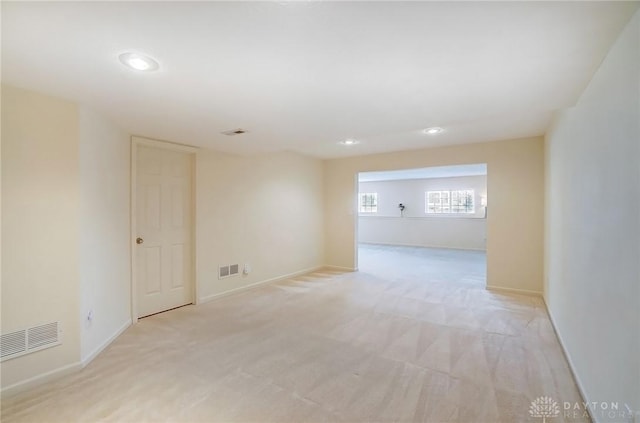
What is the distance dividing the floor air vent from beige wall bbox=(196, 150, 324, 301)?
5.89 feet

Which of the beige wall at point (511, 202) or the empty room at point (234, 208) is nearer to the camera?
the empty room at point (234, 208)

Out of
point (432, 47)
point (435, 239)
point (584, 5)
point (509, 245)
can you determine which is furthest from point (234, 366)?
point (435, 239)

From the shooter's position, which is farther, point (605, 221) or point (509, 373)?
point (509, 373)

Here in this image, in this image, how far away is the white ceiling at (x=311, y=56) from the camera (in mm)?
1256

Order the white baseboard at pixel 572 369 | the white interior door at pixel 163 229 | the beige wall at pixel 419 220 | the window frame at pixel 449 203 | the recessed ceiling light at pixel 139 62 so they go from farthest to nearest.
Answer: the window frame at pixel 449 203 < the beige wall at pixel 419 220 < the white interior door at pixel 163 229 < the white baseboard at pixel 572 369 < the recessed ceiling light at pixel 139 62

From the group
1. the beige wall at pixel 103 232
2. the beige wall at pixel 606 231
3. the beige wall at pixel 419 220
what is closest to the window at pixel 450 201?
the beige wall at pixel 419 220

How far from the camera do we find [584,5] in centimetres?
121

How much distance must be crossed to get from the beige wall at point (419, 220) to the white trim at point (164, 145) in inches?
317

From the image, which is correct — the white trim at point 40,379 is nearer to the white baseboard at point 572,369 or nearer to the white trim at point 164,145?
the white trim at point 164,145

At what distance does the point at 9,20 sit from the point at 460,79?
2424mm

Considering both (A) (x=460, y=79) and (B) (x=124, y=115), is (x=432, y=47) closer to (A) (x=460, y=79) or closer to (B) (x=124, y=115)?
(A) (x=460, y=79)

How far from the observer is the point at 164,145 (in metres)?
3.57

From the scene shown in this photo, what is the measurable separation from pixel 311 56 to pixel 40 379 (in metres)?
2.99

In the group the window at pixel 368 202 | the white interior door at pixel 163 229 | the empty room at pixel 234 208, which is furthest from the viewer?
the window at pixel 368 202
